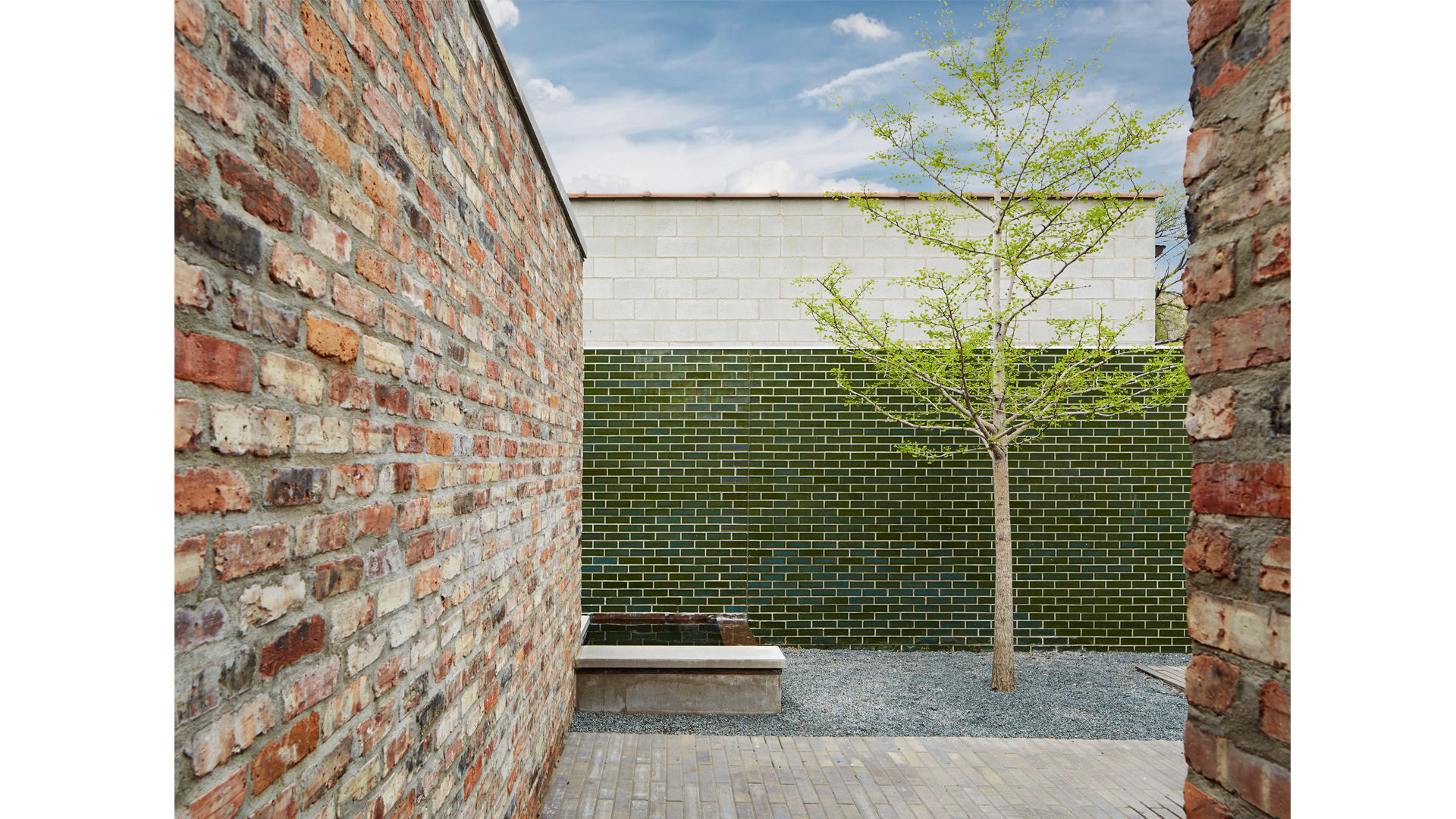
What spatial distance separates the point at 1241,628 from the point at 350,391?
1.63m

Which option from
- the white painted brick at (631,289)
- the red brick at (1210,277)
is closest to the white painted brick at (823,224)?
the white painted brick at (631,289)

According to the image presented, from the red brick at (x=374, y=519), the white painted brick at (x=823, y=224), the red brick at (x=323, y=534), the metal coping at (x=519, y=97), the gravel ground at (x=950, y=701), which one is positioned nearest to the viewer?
the red brick at (x=323, y=534)

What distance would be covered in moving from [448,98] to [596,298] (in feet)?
14.8

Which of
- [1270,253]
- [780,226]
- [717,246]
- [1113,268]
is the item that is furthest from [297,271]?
[1113,268]

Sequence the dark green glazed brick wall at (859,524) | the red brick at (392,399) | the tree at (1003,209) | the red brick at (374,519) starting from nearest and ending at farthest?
1. the red brick at (374,519)
2. the red brick at (392,399)
3. the tree at (1003,209)
4. the dark green glazed brick wall at (859,524)

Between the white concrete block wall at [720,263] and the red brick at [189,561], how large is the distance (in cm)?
559

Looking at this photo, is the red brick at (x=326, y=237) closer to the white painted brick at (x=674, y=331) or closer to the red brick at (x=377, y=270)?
the red brick at (x=377, y=270)

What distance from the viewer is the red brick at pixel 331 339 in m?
1.14

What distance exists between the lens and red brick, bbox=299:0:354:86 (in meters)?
1.11

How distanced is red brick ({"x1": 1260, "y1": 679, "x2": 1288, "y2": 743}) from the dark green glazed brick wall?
520cm

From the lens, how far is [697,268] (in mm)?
6379

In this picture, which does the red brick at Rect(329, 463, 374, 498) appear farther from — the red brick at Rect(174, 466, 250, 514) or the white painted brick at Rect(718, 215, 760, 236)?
the white painted brick at Rect(718, 215, 760, 236)

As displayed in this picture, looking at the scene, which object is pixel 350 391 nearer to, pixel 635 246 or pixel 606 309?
pixel 606 309

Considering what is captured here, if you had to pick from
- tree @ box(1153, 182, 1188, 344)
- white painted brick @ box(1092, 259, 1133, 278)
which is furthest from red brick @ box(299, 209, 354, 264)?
tree @ box(1153, 182, 1188, 344)
